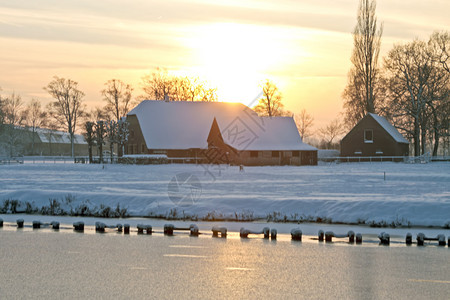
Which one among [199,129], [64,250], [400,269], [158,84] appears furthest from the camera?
[158,84]

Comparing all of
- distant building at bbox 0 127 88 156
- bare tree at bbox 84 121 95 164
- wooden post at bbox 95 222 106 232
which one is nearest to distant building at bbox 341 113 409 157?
bare tree at bbox 84 121 95 164

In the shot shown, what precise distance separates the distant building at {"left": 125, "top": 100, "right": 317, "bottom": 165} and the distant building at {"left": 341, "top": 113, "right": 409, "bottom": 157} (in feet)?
20.3

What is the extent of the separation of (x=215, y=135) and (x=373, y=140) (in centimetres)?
1897

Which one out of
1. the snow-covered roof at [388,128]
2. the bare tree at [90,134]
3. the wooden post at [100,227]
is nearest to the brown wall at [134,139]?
the bare tree at [90,134]

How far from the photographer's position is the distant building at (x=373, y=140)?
67000 millimetres

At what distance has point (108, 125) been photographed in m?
78.9

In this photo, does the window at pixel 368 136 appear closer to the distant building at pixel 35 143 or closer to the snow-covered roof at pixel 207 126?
the snow-covered roof at pixel 207 126

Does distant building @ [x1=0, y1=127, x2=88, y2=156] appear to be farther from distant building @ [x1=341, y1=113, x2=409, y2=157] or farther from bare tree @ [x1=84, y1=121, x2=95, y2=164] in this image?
distant building @ [x1=341, y1=113, x2=409, y2=157]

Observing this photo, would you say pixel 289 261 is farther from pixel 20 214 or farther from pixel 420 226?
pixel 20 214

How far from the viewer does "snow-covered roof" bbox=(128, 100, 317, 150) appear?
65588 mm

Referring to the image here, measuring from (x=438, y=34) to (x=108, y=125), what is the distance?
44.3m

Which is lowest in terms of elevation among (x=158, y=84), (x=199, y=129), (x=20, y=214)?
(x=20, y=214)

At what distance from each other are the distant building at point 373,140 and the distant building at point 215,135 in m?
6.18

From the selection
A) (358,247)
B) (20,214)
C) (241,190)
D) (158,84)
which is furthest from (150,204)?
(158,84)
